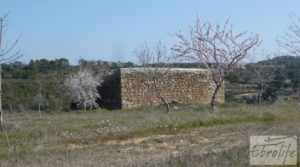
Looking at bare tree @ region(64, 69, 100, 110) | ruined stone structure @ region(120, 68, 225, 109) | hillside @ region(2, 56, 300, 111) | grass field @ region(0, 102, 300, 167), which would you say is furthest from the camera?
bare tree @ region(64, 69, 100, 110)

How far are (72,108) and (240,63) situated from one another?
1137cm

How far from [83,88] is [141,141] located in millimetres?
21767

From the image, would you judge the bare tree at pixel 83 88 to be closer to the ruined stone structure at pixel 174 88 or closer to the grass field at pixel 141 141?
the ruined stone structure at pixel 174 88

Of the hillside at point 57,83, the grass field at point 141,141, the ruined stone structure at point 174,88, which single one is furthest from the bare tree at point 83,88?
the grass field at point 141,141

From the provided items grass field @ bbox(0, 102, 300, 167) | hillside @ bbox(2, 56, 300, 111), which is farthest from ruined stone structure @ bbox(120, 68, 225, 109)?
grass field @ bbox(0, 102, 300, 167)

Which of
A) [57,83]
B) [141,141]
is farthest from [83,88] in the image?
[141,141]

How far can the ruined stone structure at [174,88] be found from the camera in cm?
2958

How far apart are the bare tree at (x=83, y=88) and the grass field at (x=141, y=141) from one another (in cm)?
1680

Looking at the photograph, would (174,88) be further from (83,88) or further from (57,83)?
(57,83)

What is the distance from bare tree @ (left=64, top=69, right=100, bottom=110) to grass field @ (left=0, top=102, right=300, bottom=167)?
16.8 m

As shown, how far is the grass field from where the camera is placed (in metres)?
8.41

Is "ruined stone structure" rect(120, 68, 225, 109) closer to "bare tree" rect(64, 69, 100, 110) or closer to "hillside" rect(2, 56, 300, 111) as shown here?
"hillside" rect(2, 56, 300, 111)

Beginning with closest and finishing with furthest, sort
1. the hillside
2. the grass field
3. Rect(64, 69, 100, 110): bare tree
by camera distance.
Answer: the grass field
the hillside
Rect(64, 69, 100, 110): bare tree

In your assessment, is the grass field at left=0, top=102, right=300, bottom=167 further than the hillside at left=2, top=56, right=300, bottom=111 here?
No
